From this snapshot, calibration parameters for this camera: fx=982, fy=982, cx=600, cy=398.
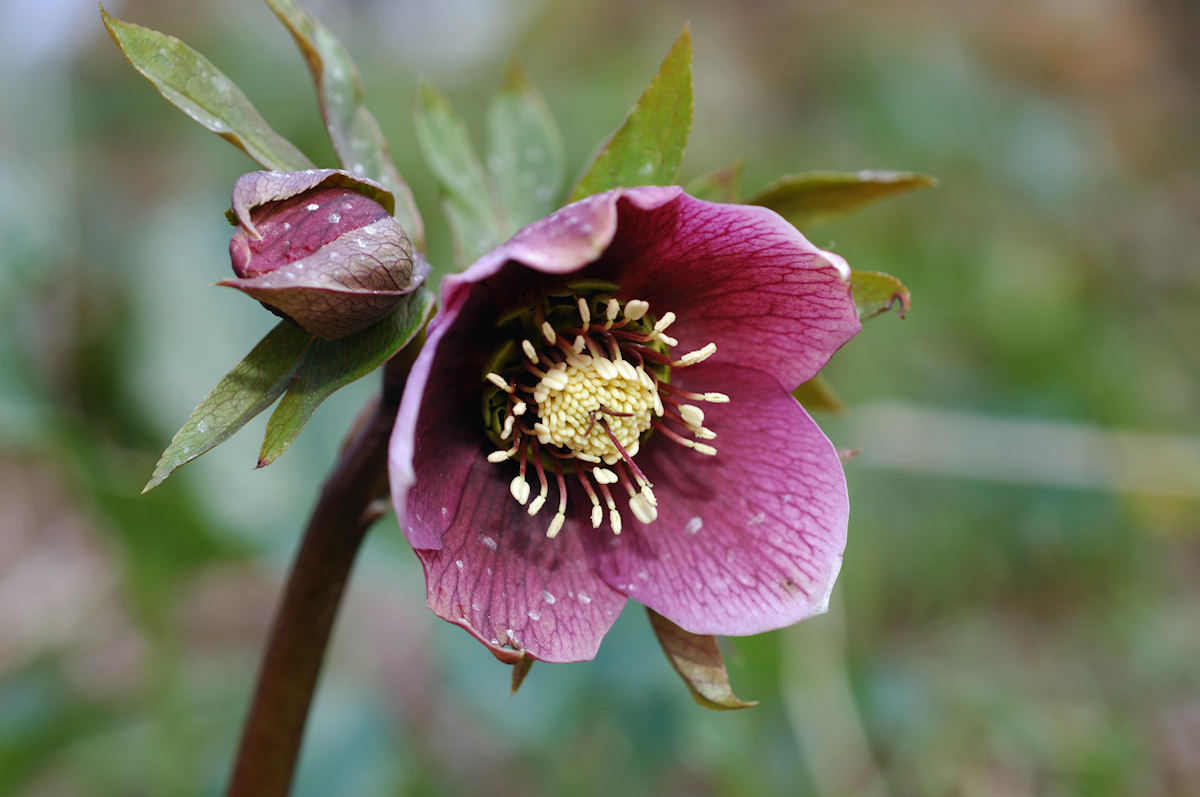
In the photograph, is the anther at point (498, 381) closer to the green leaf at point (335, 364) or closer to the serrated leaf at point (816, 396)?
the green leaf at point (335, 364)

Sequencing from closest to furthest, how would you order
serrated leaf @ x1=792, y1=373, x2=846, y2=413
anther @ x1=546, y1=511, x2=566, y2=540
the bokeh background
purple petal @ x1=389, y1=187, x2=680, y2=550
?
purple petal @ x1=389, y1=187, x2=680, y2=550 < anther @ x1=546, y1=511, x2=566, y2=540 < serrated leaf @ x1=792, y1=373, x2=846, y2=413 < the bokeh background

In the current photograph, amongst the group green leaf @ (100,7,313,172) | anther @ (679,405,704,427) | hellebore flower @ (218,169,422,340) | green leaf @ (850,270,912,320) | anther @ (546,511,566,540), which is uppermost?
green leaf @ (100,7,313,172)

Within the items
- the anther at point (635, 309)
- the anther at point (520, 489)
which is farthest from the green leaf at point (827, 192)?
the anther at point (520, 489)

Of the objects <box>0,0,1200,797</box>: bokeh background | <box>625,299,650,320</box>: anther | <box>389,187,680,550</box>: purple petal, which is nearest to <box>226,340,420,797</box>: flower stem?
<box>389,187,680,550</box>: purple petal

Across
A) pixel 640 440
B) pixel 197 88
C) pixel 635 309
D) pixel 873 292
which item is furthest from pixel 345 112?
pixel 873 292

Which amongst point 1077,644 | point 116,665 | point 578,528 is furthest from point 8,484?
point 1077,644

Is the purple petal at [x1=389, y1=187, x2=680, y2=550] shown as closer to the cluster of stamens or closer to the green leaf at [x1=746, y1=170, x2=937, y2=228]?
the cluster of stamens

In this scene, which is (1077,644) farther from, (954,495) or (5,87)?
(5,87)
